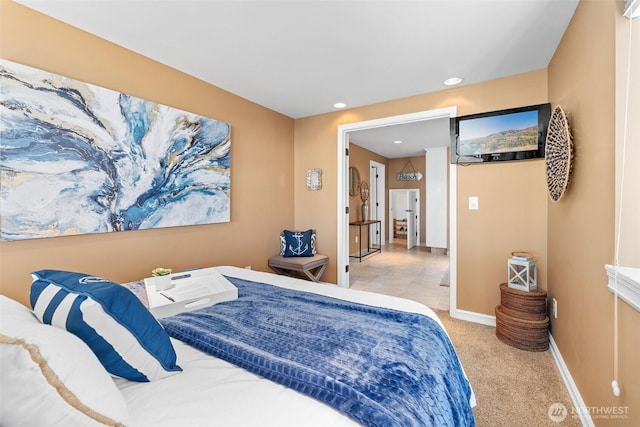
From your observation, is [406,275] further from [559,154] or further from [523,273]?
[559,154]

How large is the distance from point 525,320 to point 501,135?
5.66 ft

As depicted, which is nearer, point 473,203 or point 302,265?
point 473,203

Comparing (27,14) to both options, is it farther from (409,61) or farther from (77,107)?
(409,61)

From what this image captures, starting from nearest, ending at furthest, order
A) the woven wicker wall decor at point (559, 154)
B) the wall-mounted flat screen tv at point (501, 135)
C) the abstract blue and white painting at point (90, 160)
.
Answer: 1. the abstract blue and white painting at point (90, 160)
2. the woven wicker wall decor at point (559, 154)
3. the wall-mounted flat screen tv at point (501, 135)

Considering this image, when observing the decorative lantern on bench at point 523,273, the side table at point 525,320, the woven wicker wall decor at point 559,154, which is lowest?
the side table at point 525,320

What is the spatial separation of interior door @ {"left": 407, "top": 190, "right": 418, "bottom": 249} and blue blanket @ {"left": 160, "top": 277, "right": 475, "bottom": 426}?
6.49 metres

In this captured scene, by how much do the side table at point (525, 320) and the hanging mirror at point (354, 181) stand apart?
3747 mm

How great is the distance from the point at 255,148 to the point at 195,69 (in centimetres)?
108

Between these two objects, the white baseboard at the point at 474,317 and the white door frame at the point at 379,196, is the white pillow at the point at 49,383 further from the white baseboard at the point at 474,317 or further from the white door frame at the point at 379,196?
the white door frame at the point at 379,196

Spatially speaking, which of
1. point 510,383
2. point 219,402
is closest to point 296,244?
point 510,383

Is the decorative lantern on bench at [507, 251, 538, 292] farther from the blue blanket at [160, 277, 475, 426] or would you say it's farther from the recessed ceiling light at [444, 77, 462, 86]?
the recessed ceiling light at [444, 77, 462, 86]

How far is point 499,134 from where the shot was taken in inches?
108

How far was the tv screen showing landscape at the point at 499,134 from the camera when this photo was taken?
2602 mm

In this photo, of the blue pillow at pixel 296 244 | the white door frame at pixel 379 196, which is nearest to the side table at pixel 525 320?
the blue pillow at pixel 296 244
